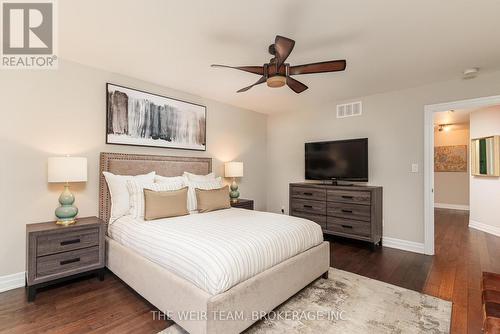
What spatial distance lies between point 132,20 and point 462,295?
13.0 ft

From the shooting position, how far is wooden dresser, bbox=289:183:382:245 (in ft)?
12.1

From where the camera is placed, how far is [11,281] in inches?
98.8

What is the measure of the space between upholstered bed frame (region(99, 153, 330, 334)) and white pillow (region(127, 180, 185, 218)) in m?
0.38

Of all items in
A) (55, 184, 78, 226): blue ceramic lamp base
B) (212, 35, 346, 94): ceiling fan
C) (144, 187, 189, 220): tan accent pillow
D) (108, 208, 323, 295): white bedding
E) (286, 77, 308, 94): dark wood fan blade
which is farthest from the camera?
(144, 187, 189, 220): tan accent pillow

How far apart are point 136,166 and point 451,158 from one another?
28.2 feet

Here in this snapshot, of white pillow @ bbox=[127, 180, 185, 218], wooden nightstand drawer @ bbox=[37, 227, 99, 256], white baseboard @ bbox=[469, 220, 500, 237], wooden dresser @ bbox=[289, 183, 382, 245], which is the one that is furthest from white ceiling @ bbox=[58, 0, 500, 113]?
white baseboard @ bbox=[469, 220, 500, 237]

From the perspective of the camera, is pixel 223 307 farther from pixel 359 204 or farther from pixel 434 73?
pixel 434 73

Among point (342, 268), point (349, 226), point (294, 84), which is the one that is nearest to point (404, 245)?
point (349, 226)

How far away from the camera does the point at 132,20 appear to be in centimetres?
212

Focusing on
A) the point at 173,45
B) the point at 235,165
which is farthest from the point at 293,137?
the point at 173,45

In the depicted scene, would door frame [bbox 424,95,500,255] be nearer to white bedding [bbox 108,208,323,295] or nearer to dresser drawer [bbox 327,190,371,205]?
dresser drawer [bbox 327,190,371,205]

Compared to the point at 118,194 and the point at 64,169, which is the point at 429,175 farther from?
the point at 64,169

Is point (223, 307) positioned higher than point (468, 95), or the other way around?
point (468, 95)

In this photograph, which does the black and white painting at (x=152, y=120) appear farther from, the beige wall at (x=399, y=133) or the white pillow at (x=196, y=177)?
the beige wall at (x=399, y=133)
